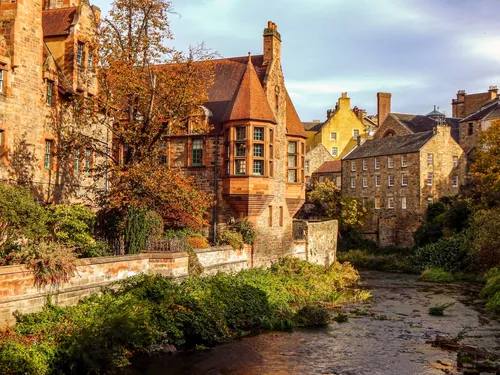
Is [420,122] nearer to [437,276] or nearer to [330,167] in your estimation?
[330,167]

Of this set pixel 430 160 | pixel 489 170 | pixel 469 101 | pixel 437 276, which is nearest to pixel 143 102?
pixel 437 276

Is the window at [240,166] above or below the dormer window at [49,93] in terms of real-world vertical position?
below

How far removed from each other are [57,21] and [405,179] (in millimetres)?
40954

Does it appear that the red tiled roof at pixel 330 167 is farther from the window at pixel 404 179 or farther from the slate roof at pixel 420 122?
the window at pixel 404 179

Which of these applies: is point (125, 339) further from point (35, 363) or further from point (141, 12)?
point (141, 12)

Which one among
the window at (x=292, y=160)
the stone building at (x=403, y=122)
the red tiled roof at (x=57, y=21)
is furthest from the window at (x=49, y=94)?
the stone building at (x=403, y=122)

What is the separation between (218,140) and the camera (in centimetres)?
3150

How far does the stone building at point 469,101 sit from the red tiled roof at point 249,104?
50021mm

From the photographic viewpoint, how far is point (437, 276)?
1718 inches

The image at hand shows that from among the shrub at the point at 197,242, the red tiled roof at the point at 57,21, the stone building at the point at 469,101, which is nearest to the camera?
the shrub at the point at 197,242

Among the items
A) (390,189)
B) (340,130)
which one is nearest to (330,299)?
(390,189)

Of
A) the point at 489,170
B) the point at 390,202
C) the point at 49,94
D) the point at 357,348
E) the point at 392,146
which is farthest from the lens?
the point at 392,146

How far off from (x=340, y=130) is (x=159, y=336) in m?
63.1

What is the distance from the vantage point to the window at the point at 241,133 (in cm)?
3006
